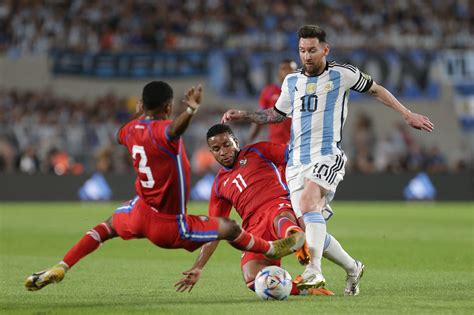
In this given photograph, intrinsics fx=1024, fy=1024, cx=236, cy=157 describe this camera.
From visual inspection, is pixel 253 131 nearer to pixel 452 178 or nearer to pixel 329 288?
pixel 329 288

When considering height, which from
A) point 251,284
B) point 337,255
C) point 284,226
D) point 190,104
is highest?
point 190,104

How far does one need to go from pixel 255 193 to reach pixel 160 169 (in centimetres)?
168

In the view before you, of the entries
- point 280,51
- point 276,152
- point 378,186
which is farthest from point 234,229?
point 280,51

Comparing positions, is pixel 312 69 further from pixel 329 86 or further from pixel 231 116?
pixel 231 116

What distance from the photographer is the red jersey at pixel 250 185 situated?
9.45 meters

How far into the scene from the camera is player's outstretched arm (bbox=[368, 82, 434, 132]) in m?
8.83

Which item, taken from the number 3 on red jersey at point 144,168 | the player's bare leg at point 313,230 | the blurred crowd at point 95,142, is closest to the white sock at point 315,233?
the player's bare leg at point 313,230

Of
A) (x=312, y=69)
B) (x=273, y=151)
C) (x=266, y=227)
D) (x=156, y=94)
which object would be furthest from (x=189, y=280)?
(x=312, y=69)

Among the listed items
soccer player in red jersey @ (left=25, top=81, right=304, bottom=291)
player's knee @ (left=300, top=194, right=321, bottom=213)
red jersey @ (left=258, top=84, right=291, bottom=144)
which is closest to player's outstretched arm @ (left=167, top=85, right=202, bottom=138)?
soccer player in red jersey @ (left=25, top=81, right=304, bottom=291)

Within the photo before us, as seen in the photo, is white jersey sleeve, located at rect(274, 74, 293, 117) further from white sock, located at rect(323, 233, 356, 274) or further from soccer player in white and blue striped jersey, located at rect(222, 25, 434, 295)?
white sock, located at rect(323, 233, 356, 274)

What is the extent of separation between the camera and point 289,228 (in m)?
8.89

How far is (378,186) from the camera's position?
28828 millimetres

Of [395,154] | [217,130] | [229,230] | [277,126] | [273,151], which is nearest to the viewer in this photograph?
[229,230]

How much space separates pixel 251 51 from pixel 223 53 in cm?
90
